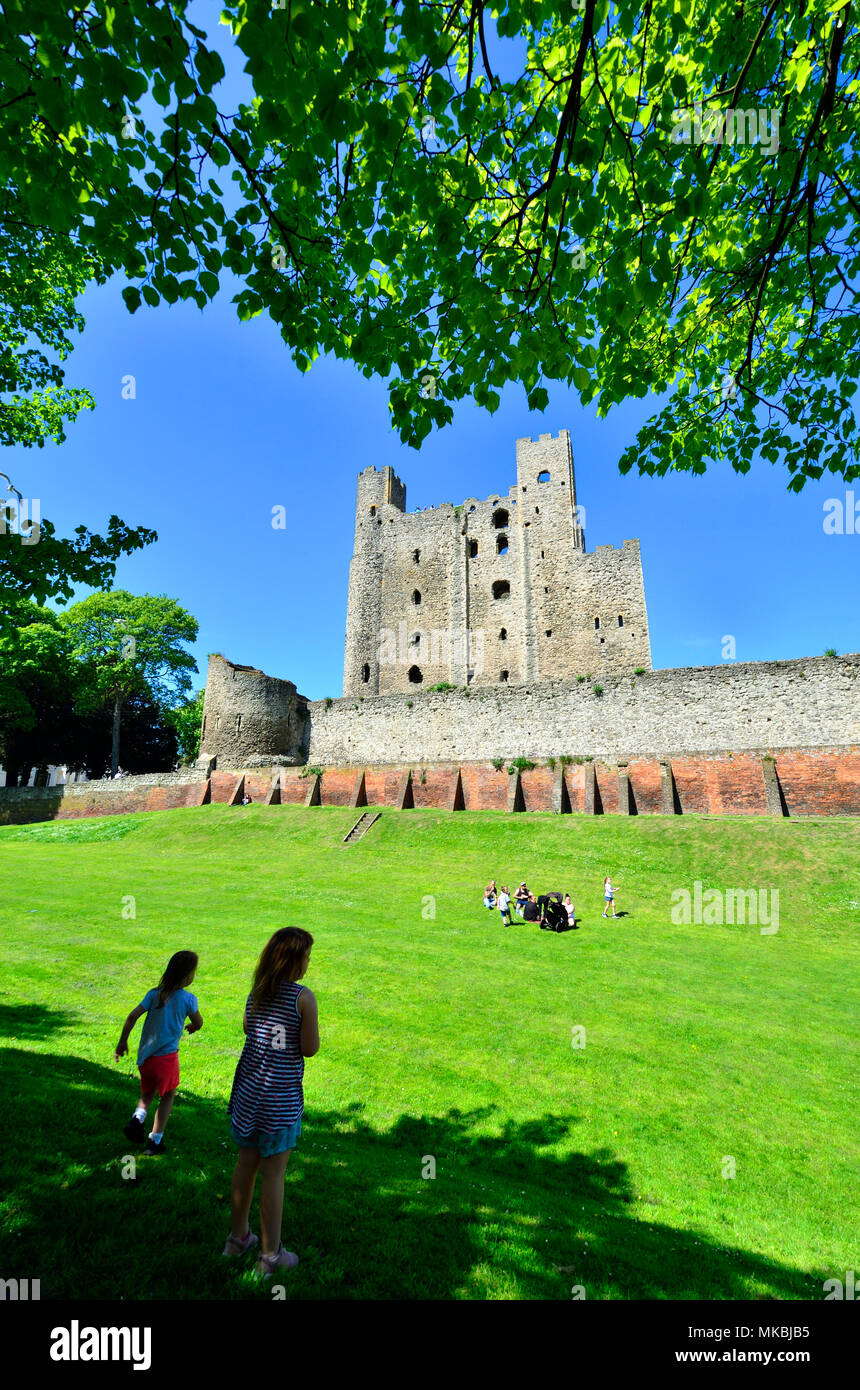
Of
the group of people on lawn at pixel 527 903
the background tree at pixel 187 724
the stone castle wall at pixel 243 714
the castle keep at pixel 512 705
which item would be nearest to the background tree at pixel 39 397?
the group of people on lawn at pixel 527 903

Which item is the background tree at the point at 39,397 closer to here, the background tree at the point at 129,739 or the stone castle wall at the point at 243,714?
the stone castle wall at the point at 243,714

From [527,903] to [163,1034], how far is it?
13.2 meters

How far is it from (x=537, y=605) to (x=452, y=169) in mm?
38154

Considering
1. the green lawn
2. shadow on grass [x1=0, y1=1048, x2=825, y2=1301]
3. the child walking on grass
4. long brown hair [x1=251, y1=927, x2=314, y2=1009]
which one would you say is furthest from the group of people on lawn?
long brown hair [x1=251, y1=927, x2=314, y2=1009]

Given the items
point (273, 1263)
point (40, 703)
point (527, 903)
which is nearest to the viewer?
point (273, 1263)

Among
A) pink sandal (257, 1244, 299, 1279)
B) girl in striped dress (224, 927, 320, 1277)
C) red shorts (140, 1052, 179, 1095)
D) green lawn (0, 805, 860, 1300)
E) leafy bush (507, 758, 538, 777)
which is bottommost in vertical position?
green lawn (0, 805, 860, 1300)

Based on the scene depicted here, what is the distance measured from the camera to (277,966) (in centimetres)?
360

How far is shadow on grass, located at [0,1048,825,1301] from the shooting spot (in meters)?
3.26

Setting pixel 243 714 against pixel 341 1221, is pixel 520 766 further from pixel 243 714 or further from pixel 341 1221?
A: pixel 341 1221

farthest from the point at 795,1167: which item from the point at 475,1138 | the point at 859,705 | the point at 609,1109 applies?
the point at 859,705

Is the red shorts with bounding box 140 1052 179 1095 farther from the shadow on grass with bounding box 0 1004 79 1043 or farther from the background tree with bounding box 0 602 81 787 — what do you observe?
the background tree with bounding box 0 602 81 787

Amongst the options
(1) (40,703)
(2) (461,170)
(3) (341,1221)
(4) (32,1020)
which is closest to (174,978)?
(3) (341,1221)

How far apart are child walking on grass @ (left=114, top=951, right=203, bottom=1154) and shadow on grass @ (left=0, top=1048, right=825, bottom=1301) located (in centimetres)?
32

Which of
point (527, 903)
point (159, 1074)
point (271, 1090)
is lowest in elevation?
point (527, 903)
